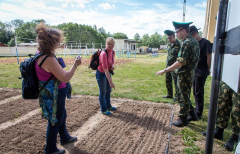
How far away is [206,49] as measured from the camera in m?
3.94

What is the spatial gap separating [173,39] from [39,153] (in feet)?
14.7

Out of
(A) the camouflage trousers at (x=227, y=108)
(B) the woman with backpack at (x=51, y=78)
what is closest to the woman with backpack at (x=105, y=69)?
(B) the woman with backpack at (x=51, y=78)

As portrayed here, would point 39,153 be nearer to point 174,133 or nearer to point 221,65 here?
point 174,133

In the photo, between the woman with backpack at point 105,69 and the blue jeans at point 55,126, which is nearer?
the blue jeans at point 55,126

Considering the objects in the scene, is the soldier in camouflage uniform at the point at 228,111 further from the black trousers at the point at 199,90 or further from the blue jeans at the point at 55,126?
the blue jeans at the point at 55,126

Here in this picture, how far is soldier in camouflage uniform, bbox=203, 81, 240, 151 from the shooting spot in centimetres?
271

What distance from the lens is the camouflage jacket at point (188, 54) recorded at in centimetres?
322

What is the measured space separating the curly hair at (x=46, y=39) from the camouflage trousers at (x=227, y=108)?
2910 mm

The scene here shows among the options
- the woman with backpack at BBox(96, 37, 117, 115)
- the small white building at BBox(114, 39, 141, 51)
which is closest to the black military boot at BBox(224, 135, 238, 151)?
the woman with backpack at BBox(96, 37, 117, 115)

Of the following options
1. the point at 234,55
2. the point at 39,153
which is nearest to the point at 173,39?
the point at 234,55

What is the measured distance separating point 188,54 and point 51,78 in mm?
2543

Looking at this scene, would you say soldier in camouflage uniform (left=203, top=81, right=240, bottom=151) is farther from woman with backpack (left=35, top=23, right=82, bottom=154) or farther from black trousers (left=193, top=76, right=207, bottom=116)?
woman with backpack (left=35, top=23, right=82, bottom=154)

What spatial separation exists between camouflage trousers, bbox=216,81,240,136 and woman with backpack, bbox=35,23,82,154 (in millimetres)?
2575

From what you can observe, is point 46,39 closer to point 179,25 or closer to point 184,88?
point 179,25
